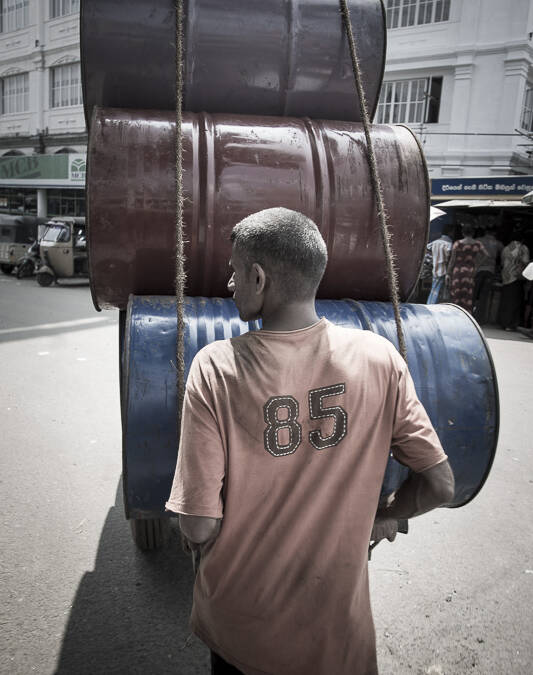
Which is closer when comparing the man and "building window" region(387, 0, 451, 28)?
the man

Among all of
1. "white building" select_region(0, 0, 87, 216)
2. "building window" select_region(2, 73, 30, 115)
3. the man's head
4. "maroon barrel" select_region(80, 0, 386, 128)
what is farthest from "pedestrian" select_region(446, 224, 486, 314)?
"building window" select_region(2, 73, 30, 115)

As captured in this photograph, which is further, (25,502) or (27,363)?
(27,363)

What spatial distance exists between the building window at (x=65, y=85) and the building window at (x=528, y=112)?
17257 mm

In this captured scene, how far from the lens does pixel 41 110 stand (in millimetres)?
23812

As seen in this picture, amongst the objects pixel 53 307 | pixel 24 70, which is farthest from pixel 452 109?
Result: pixel 24 70

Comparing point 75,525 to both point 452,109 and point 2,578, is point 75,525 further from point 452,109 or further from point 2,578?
point 452,109

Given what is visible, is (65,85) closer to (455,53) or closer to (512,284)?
(455,53)

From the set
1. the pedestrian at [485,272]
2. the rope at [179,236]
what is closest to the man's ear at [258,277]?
the rope at [179,236]

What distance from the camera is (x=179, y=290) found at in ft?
6.01

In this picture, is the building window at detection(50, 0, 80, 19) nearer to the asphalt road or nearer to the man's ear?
the asphalt road

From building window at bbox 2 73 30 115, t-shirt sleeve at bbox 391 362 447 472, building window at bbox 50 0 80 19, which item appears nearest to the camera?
t-shirt sleeve at bbox 391 362 447 472

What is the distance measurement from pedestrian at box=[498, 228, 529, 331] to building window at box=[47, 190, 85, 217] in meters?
17.7

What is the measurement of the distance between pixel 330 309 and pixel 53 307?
30.5ft

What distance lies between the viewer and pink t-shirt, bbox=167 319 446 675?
118 cm
